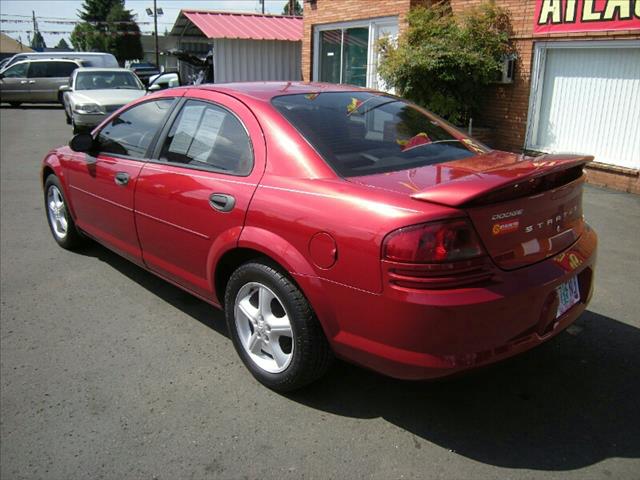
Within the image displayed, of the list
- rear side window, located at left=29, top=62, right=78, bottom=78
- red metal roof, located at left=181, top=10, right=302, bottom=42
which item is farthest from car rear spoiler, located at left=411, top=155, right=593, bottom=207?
rear side window, located at left=29, top=62, right=78, bottom=78

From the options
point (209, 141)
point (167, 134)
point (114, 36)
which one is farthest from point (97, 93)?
point (114, 36)

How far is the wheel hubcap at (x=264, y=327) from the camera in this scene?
10.0ft

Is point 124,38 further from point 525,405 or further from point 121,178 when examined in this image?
point 525,405

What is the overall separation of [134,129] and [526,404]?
10.7 ft

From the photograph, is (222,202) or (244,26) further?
(244,26)

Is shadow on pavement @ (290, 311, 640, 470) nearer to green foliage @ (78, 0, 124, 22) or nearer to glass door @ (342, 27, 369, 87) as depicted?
glass door @ (342, 27, 369, 87)

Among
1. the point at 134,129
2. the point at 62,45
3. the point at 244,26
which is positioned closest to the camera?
the point at 134,129

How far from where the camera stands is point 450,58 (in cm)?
973

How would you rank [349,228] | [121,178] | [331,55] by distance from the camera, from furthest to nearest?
[331,55]
[121,178]
[349,228]

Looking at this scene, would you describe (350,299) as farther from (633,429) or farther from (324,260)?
(633,429)

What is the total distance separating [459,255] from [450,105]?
8175 millimetres

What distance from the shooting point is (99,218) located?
15.0ft

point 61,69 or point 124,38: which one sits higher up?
point 124,38

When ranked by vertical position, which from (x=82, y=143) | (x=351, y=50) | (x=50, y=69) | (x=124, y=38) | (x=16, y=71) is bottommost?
(x=82, y=143)
